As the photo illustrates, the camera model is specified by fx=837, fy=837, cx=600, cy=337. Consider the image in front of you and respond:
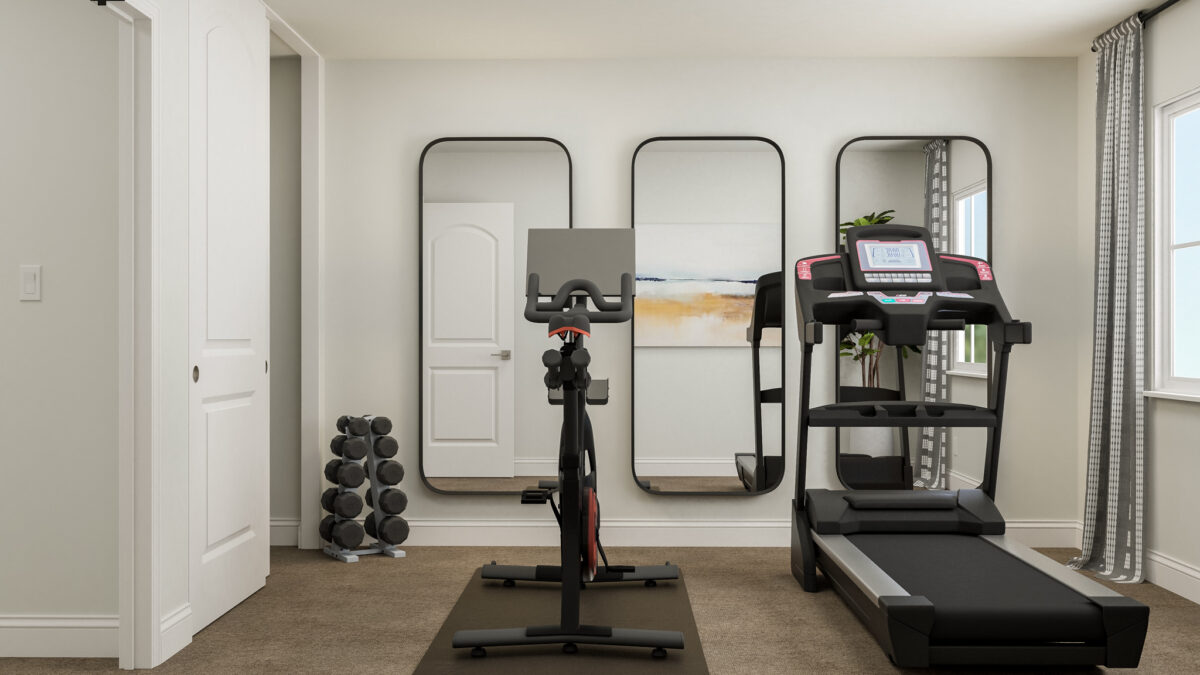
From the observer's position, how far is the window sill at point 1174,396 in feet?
11.0

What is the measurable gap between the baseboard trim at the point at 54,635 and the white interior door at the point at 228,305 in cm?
27

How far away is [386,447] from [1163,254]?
11.9ft

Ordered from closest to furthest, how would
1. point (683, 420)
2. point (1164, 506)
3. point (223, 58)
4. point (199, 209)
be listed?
point (199, 209) → point (223, 58) → point (1164, 506) → point (683, 420)

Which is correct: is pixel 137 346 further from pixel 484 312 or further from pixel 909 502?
pixel 909 502

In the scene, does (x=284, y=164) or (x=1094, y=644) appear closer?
(x=1094, y=644)

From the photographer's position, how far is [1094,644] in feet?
8.29

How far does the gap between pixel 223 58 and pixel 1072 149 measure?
405 centimetres

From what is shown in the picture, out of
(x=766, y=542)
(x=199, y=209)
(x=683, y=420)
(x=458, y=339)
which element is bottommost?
(x=766, y=542)

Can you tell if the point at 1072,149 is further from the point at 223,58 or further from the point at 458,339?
the point at 223,58

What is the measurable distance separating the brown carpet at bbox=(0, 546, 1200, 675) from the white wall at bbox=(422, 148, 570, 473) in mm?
572

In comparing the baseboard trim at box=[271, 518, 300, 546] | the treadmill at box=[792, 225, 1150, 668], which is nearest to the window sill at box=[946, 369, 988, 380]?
the treadmill at box=[792, 225, 1150, 668]

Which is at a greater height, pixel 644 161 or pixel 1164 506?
pixel 644 161

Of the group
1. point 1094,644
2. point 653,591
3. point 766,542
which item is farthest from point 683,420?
point 1094,644

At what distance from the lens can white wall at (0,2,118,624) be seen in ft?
9.32
